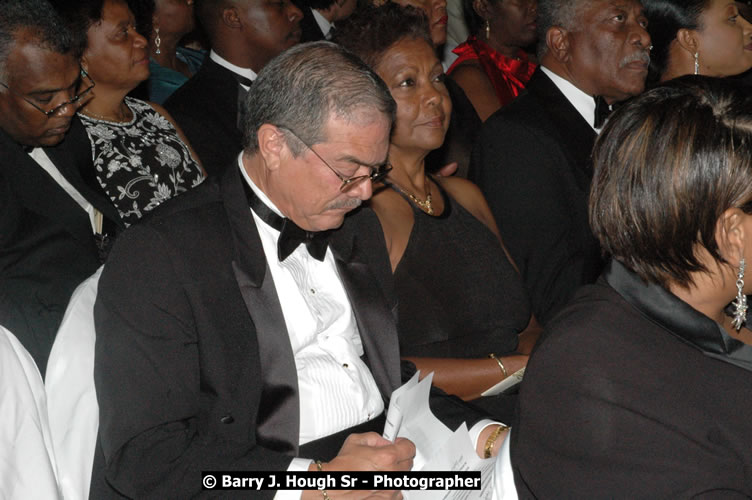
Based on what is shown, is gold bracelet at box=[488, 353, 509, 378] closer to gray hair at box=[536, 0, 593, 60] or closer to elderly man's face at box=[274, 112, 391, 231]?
elderly man's face at box=[274, 112, 391, 231]

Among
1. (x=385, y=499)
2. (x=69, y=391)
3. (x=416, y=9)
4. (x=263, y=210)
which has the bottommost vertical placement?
(x=385, y=499)

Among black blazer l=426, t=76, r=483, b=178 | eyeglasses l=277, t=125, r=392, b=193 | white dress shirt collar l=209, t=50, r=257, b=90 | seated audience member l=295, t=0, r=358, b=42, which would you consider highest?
eyeglasses l=277, t=125, r=392, b=193

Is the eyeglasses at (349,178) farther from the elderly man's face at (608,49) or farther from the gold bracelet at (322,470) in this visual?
the elderly man's face at (608,49)

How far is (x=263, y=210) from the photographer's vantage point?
2.00m

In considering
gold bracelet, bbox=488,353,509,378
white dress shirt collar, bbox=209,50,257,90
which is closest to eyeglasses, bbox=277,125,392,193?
gold bracelet, bbox=488,353,509,378

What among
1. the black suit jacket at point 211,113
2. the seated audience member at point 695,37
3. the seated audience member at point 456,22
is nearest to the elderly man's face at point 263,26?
the black suit jacket at point 211,113

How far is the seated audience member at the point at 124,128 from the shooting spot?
9.23ft

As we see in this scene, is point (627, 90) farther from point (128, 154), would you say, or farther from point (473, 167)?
point (128, 154)

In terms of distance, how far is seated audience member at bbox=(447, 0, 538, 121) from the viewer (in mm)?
4293

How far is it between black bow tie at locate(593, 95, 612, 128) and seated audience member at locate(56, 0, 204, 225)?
1467 mm

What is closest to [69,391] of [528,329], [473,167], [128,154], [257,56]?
[128,154]

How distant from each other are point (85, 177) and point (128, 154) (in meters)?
0.24

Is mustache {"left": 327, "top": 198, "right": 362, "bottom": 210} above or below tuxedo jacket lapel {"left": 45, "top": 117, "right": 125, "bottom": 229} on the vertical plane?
above

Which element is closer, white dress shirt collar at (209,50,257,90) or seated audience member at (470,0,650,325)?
seated audience member at (470,0,650,325)
